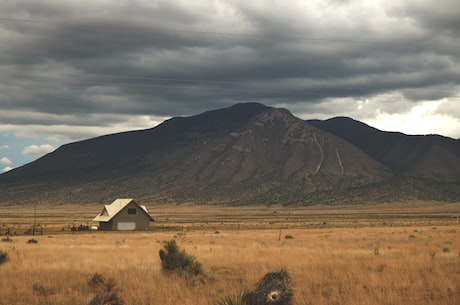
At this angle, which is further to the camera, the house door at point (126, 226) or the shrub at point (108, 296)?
the house door at point (126, 226)

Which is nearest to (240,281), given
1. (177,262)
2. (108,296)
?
(177,262)

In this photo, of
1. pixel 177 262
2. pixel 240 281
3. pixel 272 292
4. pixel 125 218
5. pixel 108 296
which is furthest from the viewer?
pixel 125 218

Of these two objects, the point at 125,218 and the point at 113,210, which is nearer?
the point at 125,218

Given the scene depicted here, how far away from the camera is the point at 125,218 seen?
80.4 meters

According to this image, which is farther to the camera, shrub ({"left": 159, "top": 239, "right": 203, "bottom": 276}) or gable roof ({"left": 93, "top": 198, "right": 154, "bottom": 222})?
gable roof ({"left": 93, "top": 198, "right": 154, "bottom": 222})

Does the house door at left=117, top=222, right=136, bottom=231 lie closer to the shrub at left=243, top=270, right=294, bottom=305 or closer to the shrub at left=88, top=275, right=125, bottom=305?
the shrub at left=88, top=275, right=125, bottom=305

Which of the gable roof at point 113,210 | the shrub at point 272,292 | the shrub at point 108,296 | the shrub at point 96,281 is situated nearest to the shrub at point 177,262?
the shrub at point 96,281

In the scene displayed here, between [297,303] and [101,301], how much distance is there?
16.6 feet

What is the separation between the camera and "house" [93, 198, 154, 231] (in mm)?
79375

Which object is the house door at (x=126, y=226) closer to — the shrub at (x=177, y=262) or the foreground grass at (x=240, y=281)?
the foreground grass at (x=240, y=281)

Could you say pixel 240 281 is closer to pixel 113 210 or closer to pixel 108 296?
pixel 108 296

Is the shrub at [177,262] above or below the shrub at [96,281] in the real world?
above

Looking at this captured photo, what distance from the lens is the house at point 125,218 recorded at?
3125 inches

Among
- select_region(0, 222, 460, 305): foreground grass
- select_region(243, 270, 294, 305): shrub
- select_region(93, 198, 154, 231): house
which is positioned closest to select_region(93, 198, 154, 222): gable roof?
select_region(93, 198, 154, 231): house
